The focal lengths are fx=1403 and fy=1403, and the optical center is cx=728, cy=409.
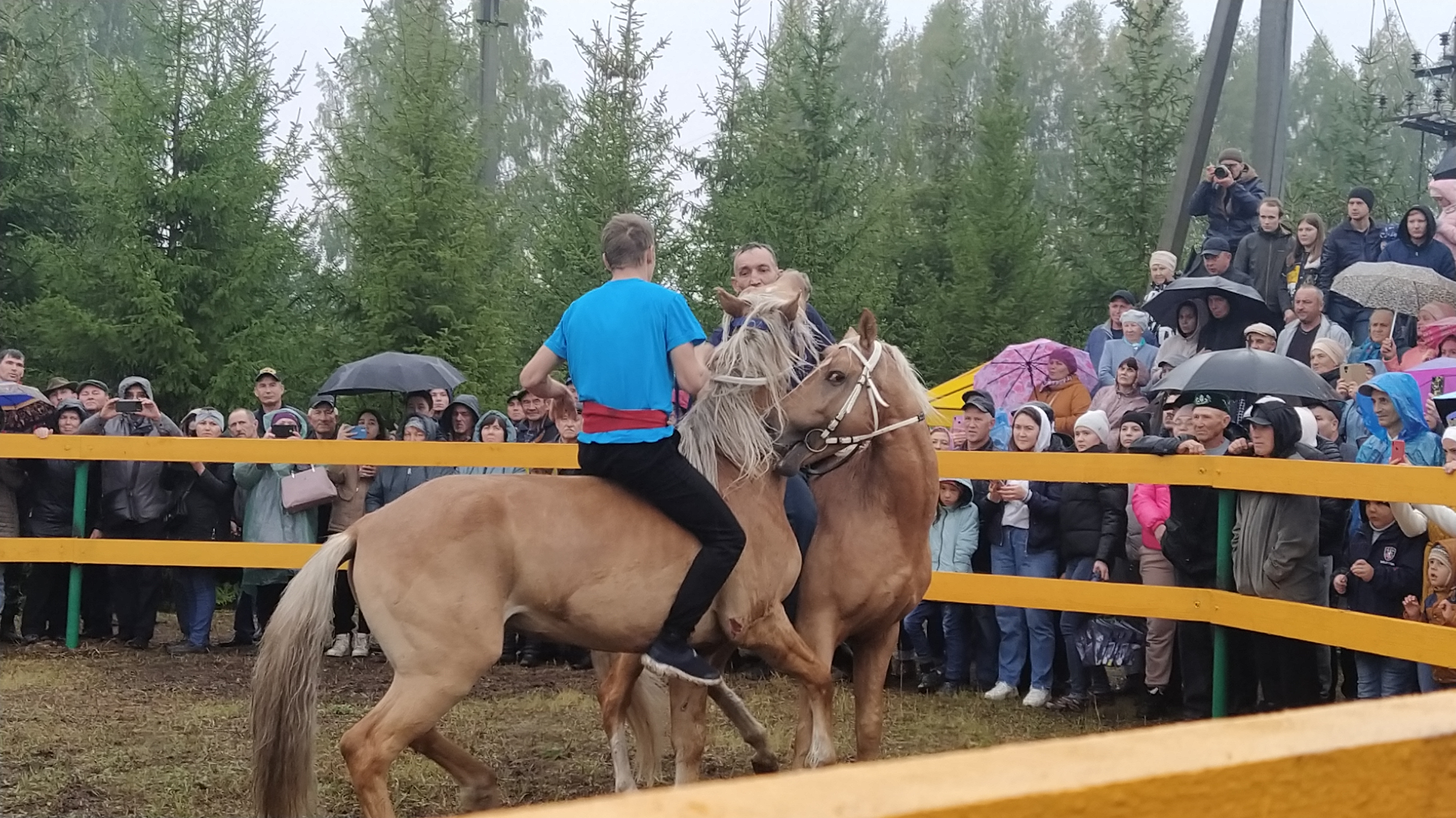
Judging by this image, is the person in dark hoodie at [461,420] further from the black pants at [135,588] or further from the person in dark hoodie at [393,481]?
the black pants at [135,588]

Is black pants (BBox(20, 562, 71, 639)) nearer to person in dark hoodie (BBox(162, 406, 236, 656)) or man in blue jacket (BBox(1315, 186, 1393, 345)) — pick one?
person in dark hoodie (BBox(162, 406, 236, 656))

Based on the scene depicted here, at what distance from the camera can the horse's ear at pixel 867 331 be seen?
18.5 ft

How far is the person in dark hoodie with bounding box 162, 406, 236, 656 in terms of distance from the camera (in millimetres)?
9750

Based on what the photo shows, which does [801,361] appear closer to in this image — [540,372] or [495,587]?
[540,372]

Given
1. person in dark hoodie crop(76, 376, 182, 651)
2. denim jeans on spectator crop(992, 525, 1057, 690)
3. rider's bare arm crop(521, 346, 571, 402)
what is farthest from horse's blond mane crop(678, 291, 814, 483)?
person in dark hoodie crop(76, 376, 182, 651)

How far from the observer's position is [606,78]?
20234mm

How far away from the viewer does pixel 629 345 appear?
519 centimetres

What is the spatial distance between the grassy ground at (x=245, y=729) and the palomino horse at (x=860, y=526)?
70 centimetres

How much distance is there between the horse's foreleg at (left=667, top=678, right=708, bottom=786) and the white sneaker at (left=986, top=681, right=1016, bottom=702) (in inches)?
120

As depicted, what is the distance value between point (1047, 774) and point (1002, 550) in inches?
303

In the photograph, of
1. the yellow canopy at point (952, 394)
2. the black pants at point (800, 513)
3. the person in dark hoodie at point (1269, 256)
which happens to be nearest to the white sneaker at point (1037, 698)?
the black pants at point (800, 513)

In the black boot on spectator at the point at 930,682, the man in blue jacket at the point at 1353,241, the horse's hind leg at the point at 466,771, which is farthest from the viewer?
the man in blue jacket at the point at 1353,241

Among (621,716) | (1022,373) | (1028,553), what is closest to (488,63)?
(1022,373)

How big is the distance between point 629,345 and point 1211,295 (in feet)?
22.6
